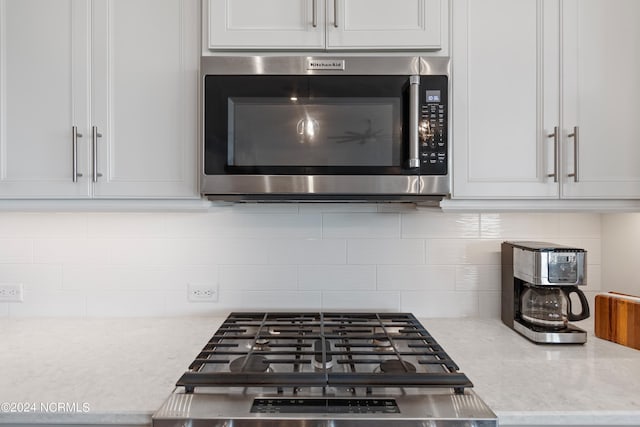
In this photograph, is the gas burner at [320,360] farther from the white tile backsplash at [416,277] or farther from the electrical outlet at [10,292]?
the electrical outlet at [10,292]

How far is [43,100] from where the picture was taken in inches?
49.6

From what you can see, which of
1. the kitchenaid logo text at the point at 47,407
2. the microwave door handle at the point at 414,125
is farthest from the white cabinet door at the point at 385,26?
the kitchenaid logo text at the point at 47,407

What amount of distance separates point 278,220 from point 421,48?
0.82 meters

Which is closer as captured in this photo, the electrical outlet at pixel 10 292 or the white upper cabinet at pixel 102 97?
the white upper cabinet at pixel 102 97

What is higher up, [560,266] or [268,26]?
[268,26]

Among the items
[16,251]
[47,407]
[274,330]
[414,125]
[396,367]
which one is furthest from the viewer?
[16,251]

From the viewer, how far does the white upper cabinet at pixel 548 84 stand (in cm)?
125

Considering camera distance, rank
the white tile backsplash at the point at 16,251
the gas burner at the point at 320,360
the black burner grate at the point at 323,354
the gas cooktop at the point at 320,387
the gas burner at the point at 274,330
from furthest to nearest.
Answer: the white tile backsplash at the point at 16,251 < the gas burner at the point at 274,330 < the gas burner at the point at 320,360 < the black burner grate at the point at 323,354 < the gas cooktop at the point at 320,387

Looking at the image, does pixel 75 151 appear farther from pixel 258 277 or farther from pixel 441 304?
pixel 441 304

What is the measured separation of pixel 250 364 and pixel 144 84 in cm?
93

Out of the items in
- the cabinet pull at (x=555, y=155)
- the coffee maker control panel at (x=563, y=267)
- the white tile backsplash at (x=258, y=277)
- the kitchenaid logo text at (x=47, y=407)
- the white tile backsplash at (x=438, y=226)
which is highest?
the cabinet pull at (x=555, y=155)

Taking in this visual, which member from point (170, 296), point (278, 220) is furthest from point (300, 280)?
Answer: point (170, 296)

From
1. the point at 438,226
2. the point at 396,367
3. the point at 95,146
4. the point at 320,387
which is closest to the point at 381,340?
the point at 396,367

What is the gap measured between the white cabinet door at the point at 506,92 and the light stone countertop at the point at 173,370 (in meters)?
0.52
